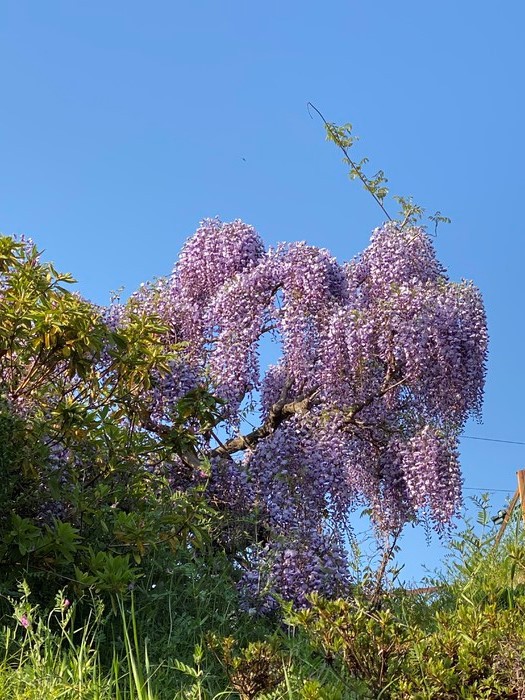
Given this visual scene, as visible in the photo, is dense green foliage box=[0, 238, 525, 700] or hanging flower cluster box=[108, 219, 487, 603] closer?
dense green foliage box=[0, 238, 525, 700]

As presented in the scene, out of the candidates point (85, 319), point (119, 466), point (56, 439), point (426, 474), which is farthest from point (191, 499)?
point (426, 474)

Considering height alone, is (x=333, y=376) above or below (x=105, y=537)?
above

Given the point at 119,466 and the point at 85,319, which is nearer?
the point at 85,319

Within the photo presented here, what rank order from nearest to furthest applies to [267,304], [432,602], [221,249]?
[432,602] < [267,304] < [221,249]

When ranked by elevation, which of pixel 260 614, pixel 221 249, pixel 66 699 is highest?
pixel 221 249

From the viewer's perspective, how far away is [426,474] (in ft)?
25.3

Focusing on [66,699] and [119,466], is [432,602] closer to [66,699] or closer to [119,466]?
[119,466]

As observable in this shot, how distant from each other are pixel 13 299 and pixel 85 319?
1.72 ft

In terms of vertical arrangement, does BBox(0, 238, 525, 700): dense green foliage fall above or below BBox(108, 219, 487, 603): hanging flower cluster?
below

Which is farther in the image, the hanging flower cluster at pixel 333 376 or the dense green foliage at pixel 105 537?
the hanging flower cluster at pixel 333 376

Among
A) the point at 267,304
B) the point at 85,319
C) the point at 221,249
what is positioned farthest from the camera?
the point at 221,249

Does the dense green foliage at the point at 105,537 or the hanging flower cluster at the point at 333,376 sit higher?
the hanging flower cluster at the point at 333,376

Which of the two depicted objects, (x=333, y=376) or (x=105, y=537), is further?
(x=333, y=376)

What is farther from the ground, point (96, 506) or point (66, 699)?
point (96, 506)
